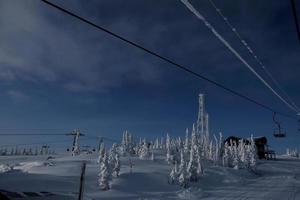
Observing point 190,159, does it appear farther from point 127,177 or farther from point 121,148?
point 121,148

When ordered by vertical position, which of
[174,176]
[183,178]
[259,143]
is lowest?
[183,178]

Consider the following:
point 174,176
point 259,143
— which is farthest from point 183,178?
point 259,143

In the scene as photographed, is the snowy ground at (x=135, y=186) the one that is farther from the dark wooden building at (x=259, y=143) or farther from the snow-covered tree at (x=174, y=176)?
the dark wooden building at (x=259, y=143)

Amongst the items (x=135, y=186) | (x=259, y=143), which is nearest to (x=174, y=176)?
(x=135, y=186)

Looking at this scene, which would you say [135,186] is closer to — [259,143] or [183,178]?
[183,178]

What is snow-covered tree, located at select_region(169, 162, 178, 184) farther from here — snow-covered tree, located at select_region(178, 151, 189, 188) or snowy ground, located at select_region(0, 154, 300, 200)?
snowy ground, located at select_region(0, 154, 300, 200)

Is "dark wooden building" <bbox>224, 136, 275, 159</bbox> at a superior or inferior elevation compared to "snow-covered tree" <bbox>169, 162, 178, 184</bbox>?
superior

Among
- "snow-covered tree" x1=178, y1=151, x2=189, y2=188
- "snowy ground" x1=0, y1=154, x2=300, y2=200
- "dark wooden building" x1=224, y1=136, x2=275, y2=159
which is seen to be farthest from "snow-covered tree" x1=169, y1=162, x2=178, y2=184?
"dark wooden building" x1=224, y1=136, x2=275, y2=159

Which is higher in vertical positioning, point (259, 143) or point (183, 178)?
point (259, 143)

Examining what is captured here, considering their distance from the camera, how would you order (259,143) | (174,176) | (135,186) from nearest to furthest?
1. (135,186)
2. (174,176)
3. (259,143)

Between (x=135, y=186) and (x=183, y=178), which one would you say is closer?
(x=135, y=186)

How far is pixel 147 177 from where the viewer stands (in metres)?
56.5

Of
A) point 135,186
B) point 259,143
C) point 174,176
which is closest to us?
point 135,186

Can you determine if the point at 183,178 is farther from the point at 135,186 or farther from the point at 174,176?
the point at 135,186
